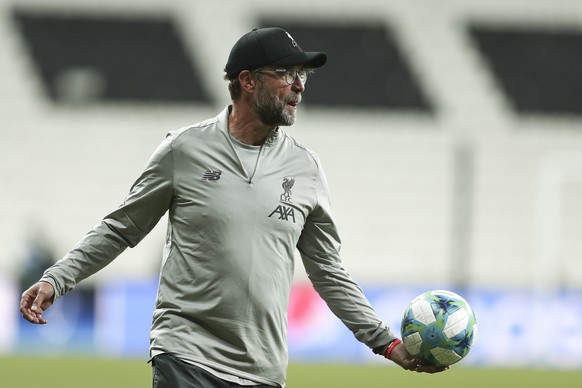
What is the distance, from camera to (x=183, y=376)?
4.52m

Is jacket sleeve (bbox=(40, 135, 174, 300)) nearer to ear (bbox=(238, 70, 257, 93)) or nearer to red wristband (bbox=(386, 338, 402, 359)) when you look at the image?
ear (bbox=(238, 70, 257, 93))

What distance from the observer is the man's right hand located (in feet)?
14.8

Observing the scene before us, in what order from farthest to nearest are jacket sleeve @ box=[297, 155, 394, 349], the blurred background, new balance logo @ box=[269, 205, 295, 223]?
the blurred background → jacket sleeve @ box=[297, 155, 394, 349] → new balance logo @ box=[269, 205, 295, 223]

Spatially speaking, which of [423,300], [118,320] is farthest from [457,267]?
[423,300]

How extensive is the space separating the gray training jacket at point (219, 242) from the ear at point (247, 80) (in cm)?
16

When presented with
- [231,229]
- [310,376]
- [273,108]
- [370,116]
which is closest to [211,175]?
[231,229]

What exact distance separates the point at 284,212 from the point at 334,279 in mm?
470

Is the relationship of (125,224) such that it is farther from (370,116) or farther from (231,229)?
(370,116)

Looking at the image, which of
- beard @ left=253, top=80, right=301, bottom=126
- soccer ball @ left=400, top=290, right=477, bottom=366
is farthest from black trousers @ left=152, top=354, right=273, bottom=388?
beard @ left=253, top=80, right=301, bottom=126

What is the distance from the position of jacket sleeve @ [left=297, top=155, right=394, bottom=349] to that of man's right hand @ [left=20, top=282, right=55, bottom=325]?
3.45 feet

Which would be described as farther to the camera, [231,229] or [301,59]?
[301,59]

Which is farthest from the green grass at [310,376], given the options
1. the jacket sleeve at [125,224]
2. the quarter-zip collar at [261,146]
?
the quarter-zip collar at [261,146]

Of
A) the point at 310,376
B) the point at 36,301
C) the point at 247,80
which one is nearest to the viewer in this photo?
the point at 36,301

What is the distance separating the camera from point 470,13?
78.7ft
